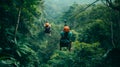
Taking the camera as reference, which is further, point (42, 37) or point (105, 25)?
point (42, 37)

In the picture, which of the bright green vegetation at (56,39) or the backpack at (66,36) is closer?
the backpack at (66,36)

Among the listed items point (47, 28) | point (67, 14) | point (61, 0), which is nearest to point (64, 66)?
point (47, 28)

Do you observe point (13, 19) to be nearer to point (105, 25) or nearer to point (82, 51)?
point (82, 51)

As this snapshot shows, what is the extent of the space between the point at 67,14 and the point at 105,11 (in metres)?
17.8

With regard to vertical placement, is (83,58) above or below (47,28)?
below

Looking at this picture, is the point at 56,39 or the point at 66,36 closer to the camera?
the point at 66,36

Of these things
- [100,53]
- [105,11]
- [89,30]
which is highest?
[105,11]

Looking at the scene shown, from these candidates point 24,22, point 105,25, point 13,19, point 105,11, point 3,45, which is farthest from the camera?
point 105,11

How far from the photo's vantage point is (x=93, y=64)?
20.8 m

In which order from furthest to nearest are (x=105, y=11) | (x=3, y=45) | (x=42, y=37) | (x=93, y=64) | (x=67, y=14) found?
(x=67, y=14)
(x=42, y=37)
(x=105, y=11)
(x=93, y=64)
(x=3, y=45)

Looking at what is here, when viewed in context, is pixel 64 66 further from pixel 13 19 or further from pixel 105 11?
pixel 13 19

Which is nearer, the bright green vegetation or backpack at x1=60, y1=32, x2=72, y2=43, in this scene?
backpack at x1=60, y1=32, x2=72, y2=43

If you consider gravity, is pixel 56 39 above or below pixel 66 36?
below

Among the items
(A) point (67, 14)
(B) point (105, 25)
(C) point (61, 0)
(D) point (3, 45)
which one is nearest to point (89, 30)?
(B) point (105, 25)
